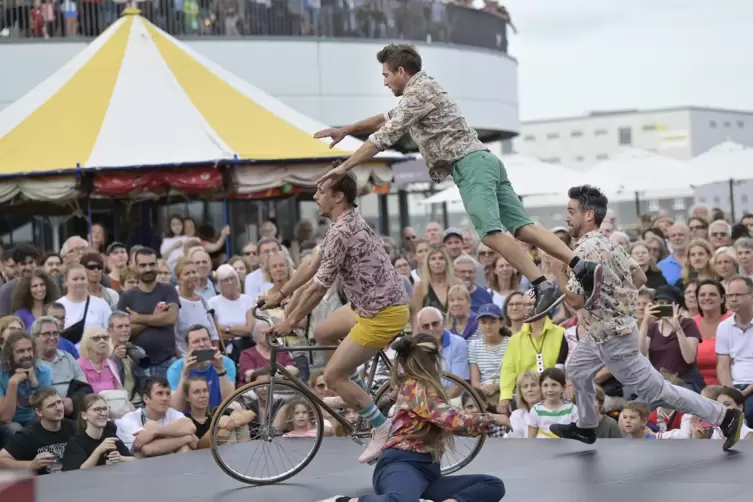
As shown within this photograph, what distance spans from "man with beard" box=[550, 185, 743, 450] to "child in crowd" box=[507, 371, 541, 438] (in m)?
1.66

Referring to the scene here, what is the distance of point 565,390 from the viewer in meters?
10.5

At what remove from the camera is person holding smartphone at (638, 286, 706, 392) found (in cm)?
1071

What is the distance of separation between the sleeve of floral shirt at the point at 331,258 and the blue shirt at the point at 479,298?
4596 mm

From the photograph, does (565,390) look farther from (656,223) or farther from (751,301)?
(656,223)

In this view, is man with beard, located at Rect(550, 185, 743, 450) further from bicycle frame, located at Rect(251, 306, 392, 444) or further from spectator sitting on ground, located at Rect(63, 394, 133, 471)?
spectator sitting on ground, located at Rect(63, 394, 133, 471)

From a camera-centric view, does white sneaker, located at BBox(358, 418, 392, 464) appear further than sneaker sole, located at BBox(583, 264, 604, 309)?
No

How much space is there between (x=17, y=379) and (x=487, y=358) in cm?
379

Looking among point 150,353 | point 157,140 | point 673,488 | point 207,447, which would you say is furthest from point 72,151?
point 673,488

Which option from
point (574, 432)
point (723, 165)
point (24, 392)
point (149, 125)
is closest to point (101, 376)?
point (24, 392)

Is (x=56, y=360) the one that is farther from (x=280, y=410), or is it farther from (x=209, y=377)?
(x=280, y=410)

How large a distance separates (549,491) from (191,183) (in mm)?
10481

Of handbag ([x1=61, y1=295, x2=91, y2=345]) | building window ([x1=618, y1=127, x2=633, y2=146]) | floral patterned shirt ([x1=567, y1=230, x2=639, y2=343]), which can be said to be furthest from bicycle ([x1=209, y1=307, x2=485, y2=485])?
building window ([x1=618, y1=127, x2=633, y2=146])

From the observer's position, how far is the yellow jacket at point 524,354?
35.7ft

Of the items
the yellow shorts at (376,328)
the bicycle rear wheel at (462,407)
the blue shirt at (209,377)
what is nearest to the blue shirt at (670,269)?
the blue shirt at (209,377)
